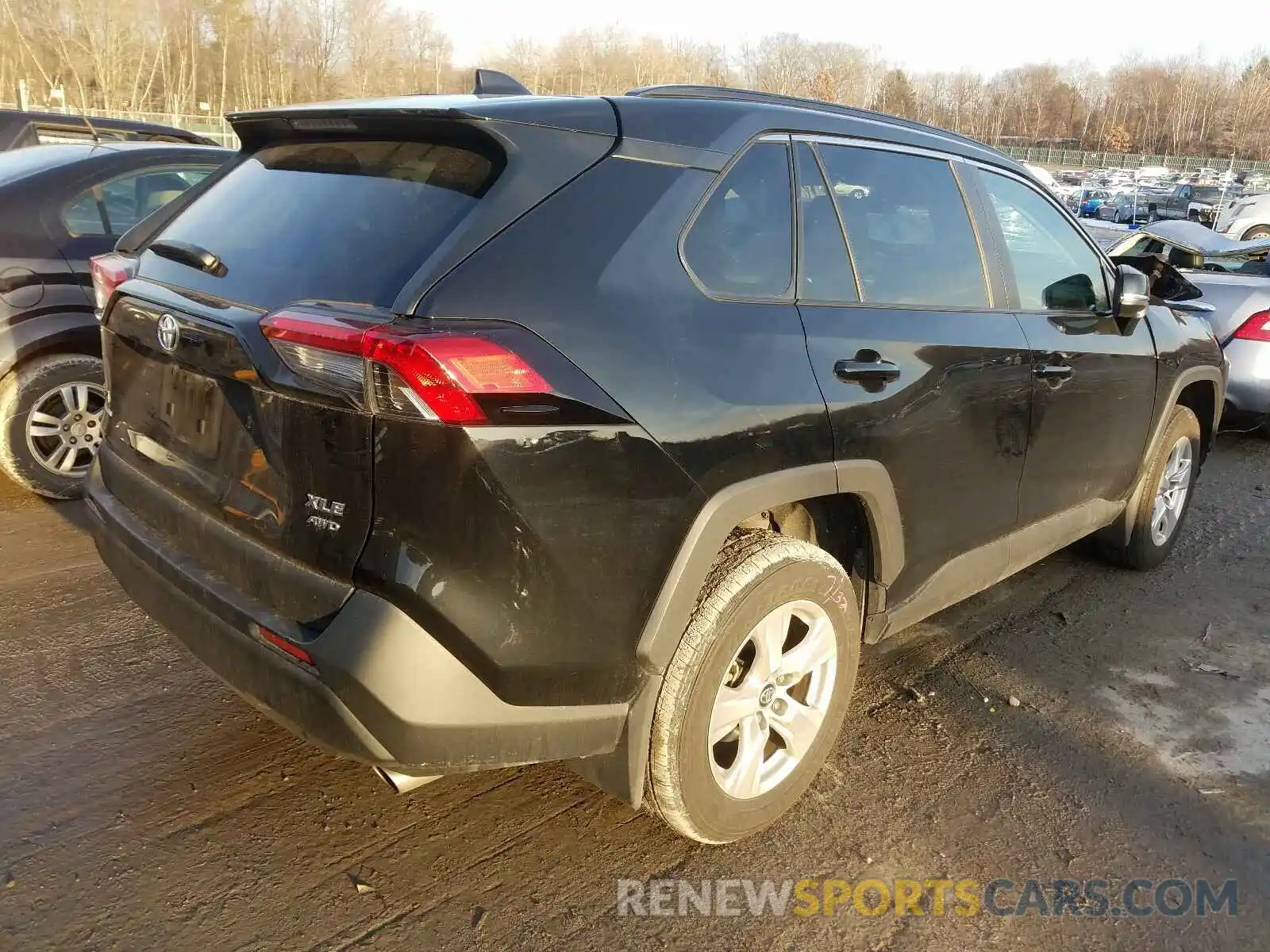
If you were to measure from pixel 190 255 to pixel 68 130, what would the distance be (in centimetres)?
583

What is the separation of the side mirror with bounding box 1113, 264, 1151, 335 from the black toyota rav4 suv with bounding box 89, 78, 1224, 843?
0.96 meters

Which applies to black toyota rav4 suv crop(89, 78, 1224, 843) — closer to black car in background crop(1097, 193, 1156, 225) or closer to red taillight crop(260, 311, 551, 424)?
red taillight crop(260, 311, 551, 424)

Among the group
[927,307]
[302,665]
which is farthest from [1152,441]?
[302,665]

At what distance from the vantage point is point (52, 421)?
15.2 feet

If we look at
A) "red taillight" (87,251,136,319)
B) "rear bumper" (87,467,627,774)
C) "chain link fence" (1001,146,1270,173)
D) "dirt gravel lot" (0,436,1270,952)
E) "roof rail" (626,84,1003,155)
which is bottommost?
"dirt gravel lot" (0,436,1270,952)

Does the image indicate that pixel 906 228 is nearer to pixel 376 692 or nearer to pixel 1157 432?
pixel 1157 432

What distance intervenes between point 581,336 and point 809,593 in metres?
1.01

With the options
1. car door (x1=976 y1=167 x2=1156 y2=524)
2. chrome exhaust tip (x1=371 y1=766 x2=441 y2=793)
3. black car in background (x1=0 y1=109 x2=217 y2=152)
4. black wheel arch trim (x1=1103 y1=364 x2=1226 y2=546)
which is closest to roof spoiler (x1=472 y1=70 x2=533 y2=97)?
car door (x1=976 y1=167 x2=1156 y2=524)

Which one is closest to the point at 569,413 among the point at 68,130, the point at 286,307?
the point at 286,307

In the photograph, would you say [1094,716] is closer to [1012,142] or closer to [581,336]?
[581,336]

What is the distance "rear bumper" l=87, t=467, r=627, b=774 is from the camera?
1.96 meters

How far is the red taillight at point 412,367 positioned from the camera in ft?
6.20

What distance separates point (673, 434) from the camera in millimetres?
2186

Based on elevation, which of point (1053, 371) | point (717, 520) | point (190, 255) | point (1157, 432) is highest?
point (190, 255)
